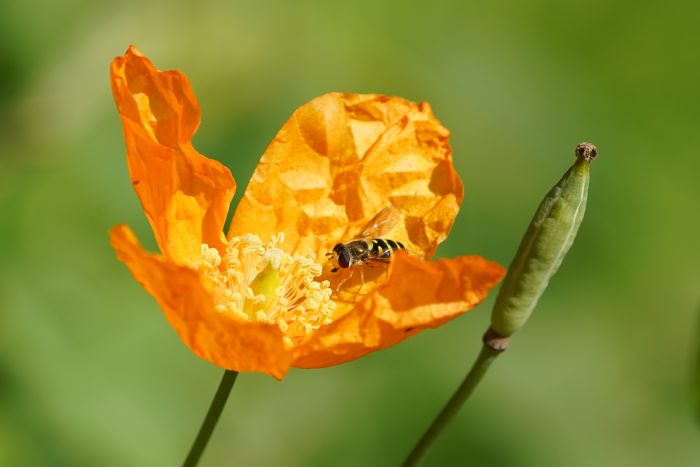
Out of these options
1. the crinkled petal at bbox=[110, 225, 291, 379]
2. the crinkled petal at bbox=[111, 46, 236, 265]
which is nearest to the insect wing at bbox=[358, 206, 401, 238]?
the crinkled petal at bbox=[111, 46, 236, 265]

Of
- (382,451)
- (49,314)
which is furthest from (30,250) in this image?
(382,451)

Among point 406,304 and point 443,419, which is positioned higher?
point 406,304

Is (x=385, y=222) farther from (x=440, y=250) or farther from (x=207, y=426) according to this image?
(x=440, y=250)

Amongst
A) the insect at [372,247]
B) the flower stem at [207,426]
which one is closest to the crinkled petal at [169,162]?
the insect at [372,247]

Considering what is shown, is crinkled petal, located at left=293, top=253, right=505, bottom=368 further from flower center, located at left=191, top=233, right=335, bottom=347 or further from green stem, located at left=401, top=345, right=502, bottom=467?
flower center, located at left=191, top=233, right=335, bottom=347

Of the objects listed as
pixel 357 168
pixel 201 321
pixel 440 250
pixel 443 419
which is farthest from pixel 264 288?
pixel 440 250

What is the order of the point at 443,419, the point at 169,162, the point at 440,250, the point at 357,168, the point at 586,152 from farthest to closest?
the point at 440,250 < the point at 357,168 < the point at 169,162 < the point at 443,419 < the point at 586,152
